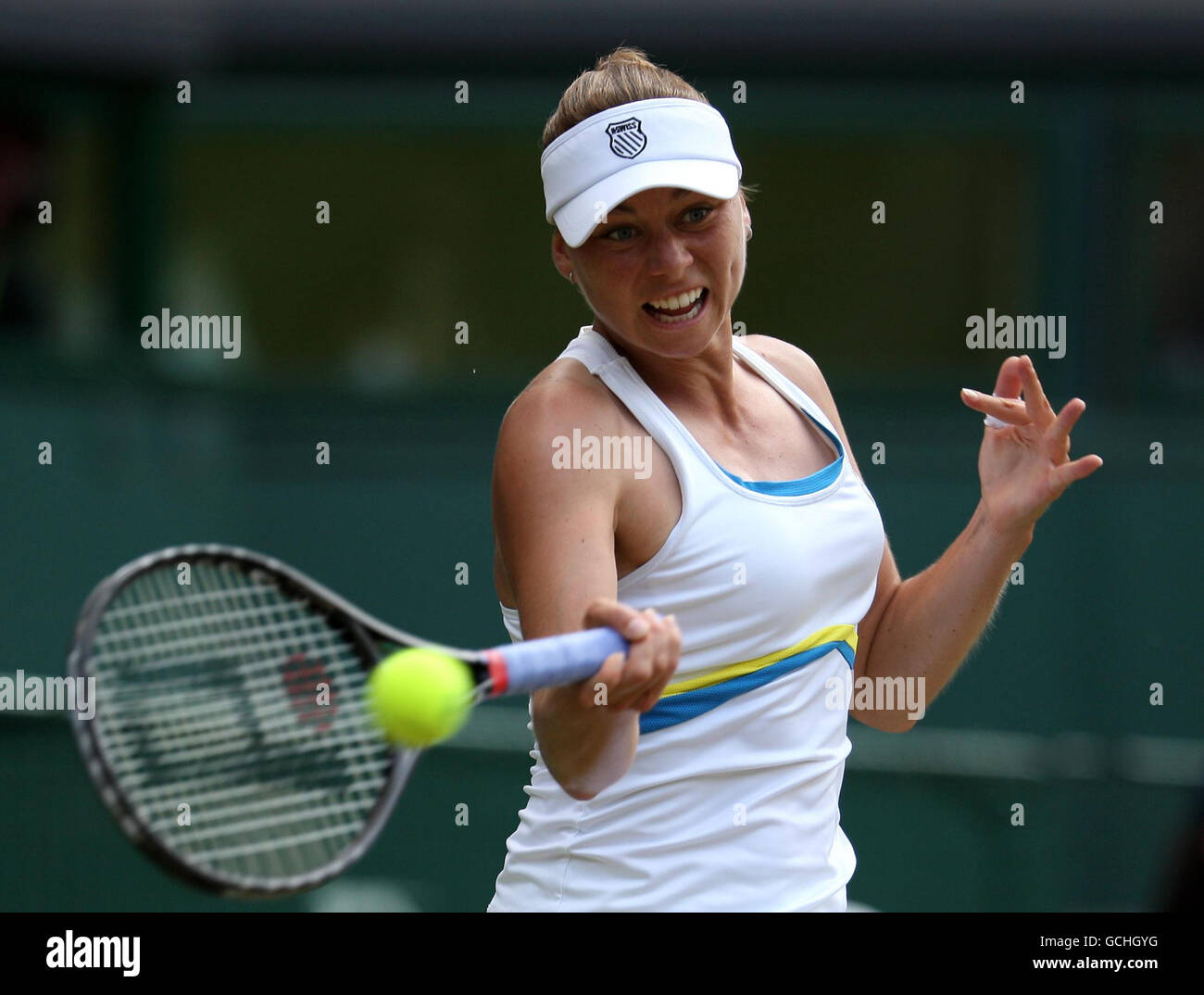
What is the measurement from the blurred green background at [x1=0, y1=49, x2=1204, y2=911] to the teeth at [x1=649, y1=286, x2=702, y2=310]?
9.54 feet

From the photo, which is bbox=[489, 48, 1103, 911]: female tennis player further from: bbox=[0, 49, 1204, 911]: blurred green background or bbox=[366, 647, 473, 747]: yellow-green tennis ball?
bbox=[0, 49, 1204, 911]: blurred green background

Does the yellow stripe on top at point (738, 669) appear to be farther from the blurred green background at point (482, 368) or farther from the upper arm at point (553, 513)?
the blurred green background at point (482, 368)

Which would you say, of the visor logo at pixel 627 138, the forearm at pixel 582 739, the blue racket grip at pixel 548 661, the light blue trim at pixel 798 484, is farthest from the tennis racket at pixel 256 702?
the visor logo at pixel 627 138

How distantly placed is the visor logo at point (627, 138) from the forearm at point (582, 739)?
630 mm

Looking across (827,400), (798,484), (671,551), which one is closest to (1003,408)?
(827,400)

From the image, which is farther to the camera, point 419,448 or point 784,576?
point 419,448

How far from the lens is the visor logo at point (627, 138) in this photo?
6.85 ft

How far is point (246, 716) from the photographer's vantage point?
190 cm

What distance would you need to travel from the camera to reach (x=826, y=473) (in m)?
2.21

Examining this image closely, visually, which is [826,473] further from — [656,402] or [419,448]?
[419,448]

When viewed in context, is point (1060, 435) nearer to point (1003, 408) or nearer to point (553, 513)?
point (1003, 408)
